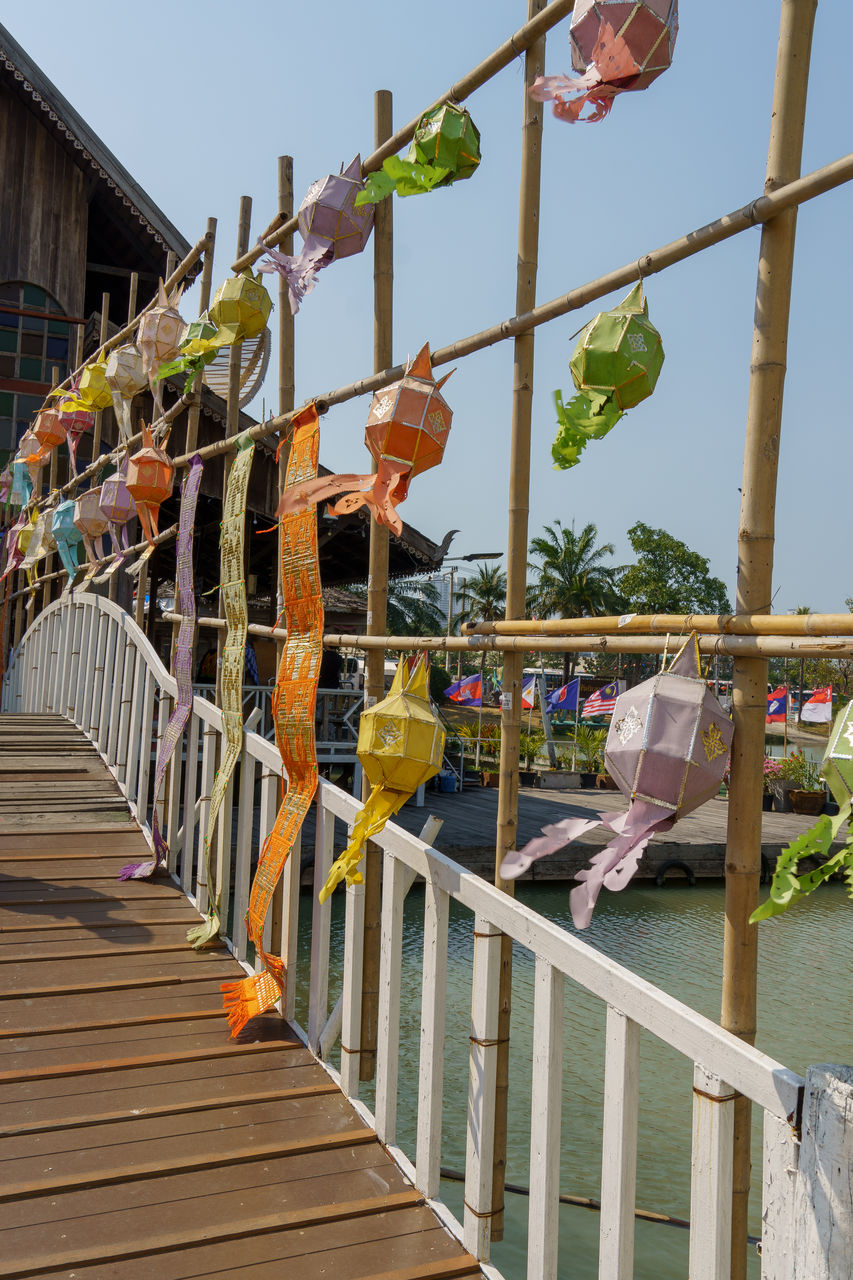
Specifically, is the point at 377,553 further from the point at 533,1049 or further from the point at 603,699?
the point at 603,699

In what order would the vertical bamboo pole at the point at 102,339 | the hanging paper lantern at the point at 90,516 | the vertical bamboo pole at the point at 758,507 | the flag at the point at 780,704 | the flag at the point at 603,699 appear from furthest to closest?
the flag at the point at 780,704, the flag at the point at 603,699, the vertical bamboo pole at the point at 102,339, the hanging paper lantern at the point at 90,516, the vertical bamboo pole at the point at 758,507

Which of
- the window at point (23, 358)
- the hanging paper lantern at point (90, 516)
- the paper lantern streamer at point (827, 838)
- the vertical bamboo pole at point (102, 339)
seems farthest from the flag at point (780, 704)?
the paper lantern streamer at point (827, 838)

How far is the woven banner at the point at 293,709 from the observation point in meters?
2.58

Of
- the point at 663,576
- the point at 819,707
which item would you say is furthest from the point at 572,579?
the point at 819,707

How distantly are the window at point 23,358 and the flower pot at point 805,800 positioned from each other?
11147 millimetres

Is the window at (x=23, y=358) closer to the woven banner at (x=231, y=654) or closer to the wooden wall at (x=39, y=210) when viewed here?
the wooden wall at (x=39, y=210)

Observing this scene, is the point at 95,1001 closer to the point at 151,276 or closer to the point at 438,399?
the point at 438,399

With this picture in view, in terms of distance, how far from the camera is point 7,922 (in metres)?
3.14

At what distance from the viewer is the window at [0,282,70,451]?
10.8 meters

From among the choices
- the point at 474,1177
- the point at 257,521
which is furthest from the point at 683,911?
the point at 474,1177

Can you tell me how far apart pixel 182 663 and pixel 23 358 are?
8.70 metres

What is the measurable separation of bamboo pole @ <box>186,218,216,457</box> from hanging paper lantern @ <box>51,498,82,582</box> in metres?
1.63

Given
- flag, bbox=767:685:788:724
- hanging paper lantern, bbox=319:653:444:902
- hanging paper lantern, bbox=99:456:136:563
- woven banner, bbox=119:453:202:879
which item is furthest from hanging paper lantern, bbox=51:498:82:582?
flag, bbox=767:685:788:724

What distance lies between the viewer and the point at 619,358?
1699mm
